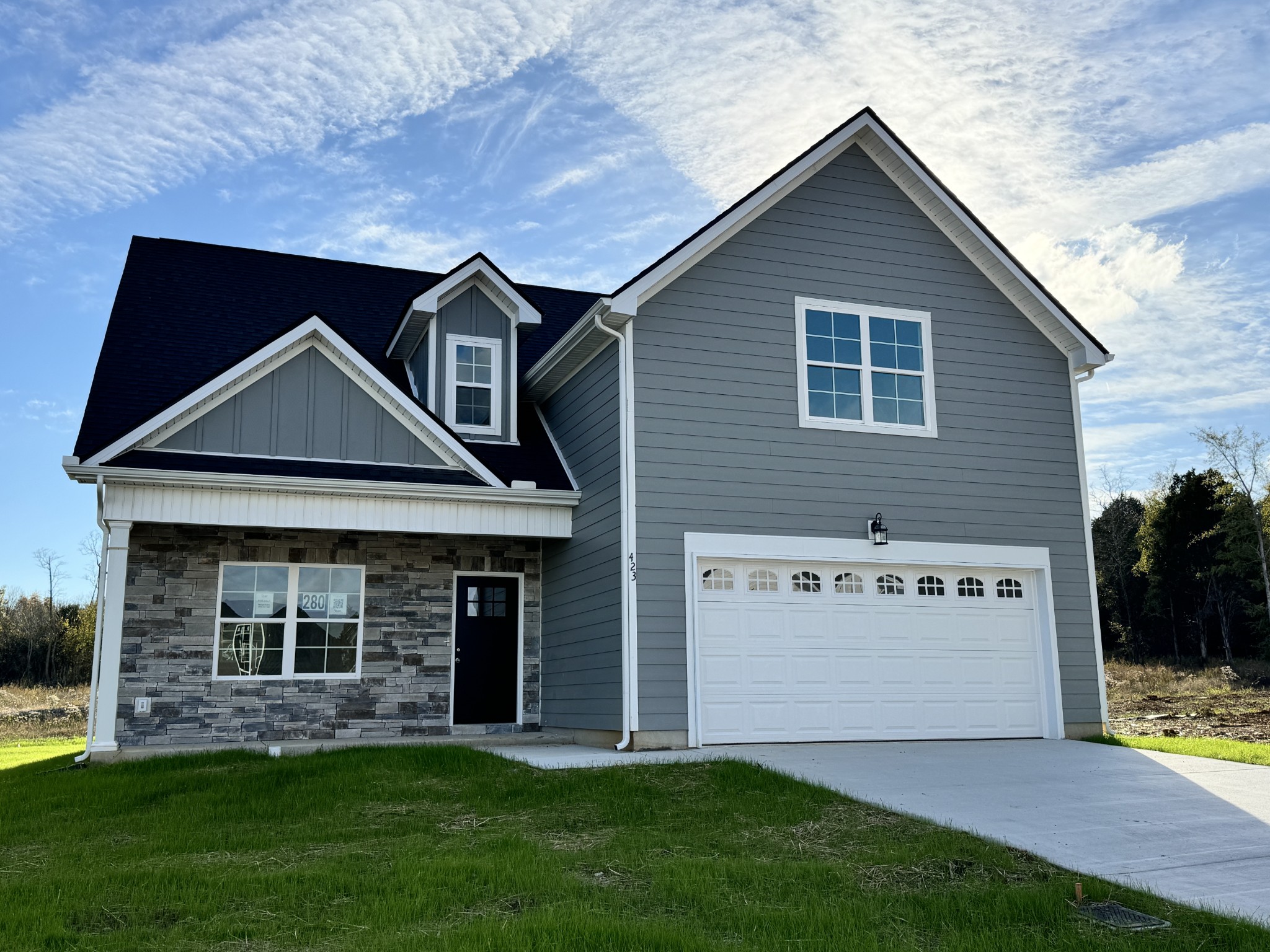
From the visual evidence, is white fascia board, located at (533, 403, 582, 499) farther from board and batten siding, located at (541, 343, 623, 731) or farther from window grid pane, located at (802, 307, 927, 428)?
window grid pane, located at (802, 307, 927, 428)

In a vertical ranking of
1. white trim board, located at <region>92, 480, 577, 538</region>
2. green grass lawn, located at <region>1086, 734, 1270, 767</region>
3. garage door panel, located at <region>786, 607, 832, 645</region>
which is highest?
white trim board, located at <region>92, 480, 577, 538</region>

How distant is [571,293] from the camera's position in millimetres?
19109

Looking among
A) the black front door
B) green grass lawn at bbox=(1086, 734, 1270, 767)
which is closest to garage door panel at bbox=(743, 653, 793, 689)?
the black front door

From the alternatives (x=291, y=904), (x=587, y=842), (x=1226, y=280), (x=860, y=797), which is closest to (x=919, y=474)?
(x=860, y=797)

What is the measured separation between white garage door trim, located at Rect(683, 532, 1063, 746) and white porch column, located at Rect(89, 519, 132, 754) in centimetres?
627

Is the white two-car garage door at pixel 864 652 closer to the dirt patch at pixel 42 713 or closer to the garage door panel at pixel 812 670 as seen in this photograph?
the garage door panel at pixel 812 670

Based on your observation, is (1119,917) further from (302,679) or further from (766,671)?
(302,679)

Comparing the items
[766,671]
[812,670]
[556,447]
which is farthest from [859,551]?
[556,447]

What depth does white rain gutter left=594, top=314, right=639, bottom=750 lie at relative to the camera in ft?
37.8

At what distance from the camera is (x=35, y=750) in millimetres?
15836

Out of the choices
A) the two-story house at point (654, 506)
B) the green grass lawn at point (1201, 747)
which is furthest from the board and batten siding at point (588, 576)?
the green grass lawn at point (1201, 747)

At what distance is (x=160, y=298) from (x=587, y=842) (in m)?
12.1

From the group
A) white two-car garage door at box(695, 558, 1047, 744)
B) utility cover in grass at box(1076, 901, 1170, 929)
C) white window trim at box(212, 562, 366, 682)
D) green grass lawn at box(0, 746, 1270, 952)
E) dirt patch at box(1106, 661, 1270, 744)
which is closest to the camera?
green grass lawn at box(0, 746, 1270, 952)

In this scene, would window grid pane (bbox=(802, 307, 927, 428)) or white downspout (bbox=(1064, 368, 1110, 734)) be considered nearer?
window grid pane (bbox=(802, 307, 927, 428))
